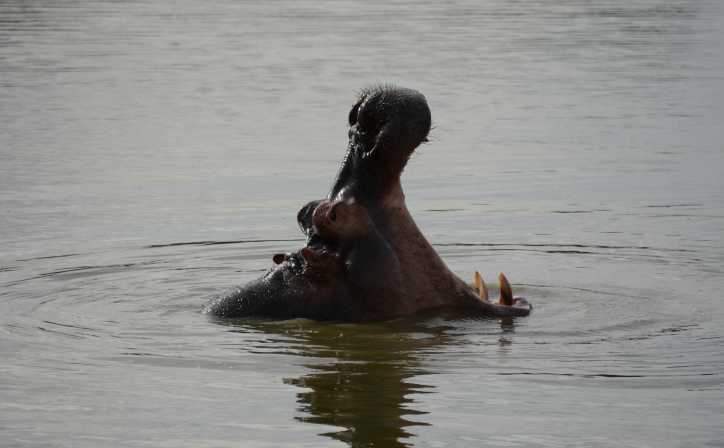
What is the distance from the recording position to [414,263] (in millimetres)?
7000

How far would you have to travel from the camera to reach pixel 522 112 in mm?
17297

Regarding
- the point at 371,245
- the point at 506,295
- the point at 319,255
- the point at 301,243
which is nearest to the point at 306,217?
the point at 319,255

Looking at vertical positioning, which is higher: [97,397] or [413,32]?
[413,32]

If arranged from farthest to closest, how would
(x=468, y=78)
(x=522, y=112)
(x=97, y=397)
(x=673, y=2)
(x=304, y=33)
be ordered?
(x=673, y=2), (x=304, y=33), (x=468, y=78), (x=522, y=112), (x=97, y=397)

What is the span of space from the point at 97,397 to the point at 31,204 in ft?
18.9

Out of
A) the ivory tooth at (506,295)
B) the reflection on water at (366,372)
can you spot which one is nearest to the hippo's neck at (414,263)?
the reflection on water at (366,372)

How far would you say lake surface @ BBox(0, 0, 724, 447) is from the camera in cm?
589

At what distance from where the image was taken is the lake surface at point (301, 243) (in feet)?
19.3

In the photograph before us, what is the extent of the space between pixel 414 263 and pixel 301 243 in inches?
130

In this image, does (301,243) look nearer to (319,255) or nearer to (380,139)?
(319,255)

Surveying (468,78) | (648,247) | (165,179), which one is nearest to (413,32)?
(468,78)

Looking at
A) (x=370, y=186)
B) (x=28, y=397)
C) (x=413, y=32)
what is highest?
(x=413, y=32)

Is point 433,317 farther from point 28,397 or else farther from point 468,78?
point 468,78

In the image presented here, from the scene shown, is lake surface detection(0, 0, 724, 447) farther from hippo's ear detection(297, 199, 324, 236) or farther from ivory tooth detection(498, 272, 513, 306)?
hippo's ear detection(297, 199, 324, 236)
